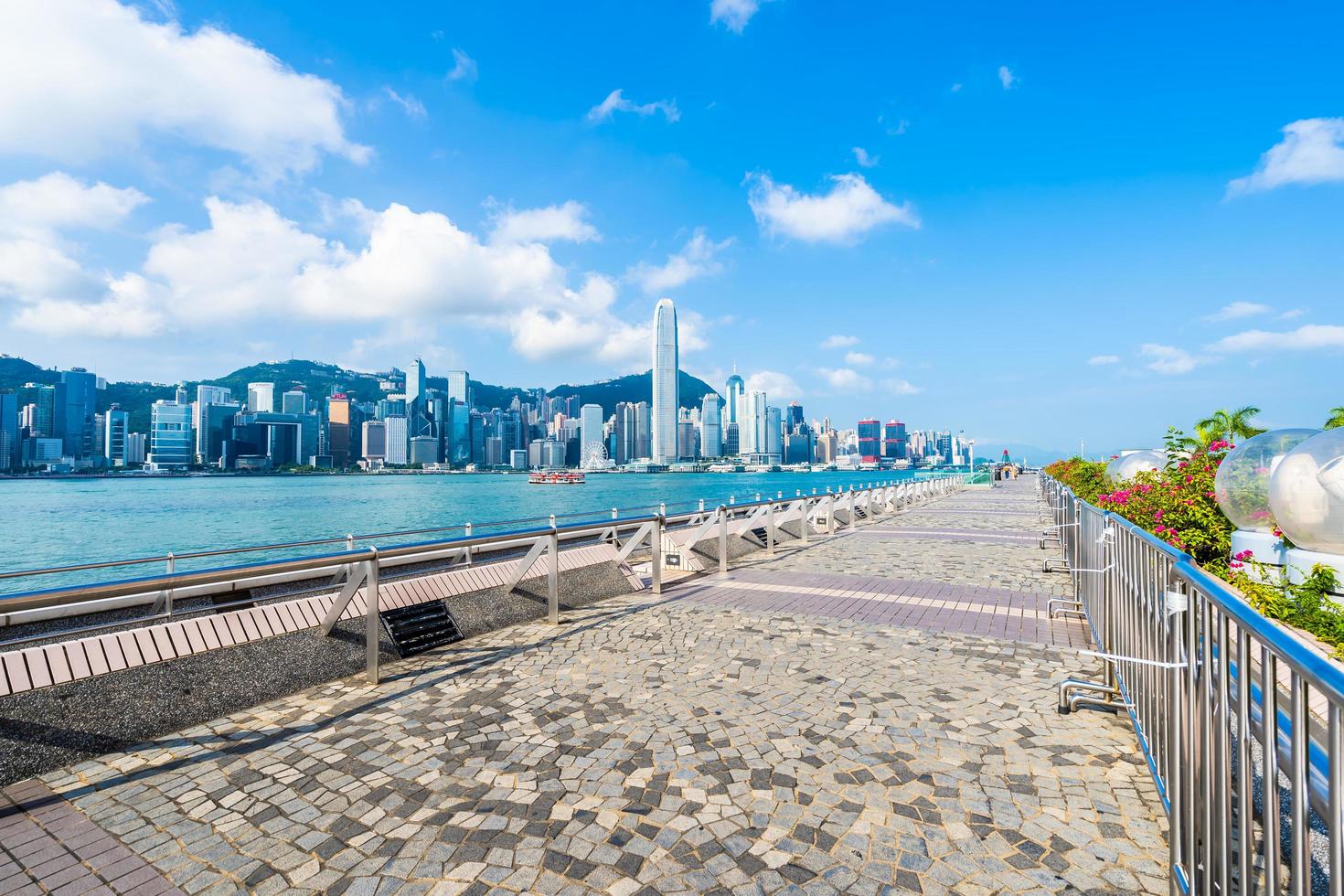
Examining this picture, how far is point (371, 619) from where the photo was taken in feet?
16.7

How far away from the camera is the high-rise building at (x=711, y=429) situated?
586ft

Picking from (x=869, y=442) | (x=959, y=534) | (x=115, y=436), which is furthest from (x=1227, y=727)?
(x=869, y=442)

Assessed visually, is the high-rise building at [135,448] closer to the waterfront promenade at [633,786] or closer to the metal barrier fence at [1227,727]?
the waterfront promenade at [633,786]

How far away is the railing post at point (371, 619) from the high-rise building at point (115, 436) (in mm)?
156821

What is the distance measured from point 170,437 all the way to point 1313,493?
150 m

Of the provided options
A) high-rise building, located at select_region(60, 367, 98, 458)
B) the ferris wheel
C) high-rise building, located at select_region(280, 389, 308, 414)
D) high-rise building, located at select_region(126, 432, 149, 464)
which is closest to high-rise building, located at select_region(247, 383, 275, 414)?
high-rise building, located at select_region(280, 389, 308, 414)

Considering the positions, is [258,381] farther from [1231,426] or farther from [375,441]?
[1231,426]

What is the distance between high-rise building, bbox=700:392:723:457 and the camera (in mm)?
178625

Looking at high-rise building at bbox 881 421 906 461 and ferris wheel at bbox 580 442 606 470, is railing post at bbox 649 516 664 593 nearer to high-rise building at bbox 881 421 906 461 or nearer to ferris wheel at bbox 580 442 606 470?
ferris wheel at bbox 580 442 606 470

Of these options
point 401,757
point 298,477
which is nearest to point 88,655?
point 401,757

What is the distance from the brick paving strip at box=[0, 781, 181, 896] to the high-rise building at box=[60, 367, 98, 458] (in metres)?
157

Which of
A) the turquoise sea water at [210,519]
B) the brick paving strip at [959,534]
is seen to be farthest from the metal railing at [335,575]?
the turquoise sea water at [210,519]

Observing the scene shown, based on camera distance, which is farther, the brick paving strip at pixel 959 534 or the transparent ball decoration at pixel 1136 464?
the transparent ball decoration at pixel 1136 464

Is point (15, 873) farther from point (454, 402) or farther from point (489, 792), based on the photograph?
point (454, 402)
